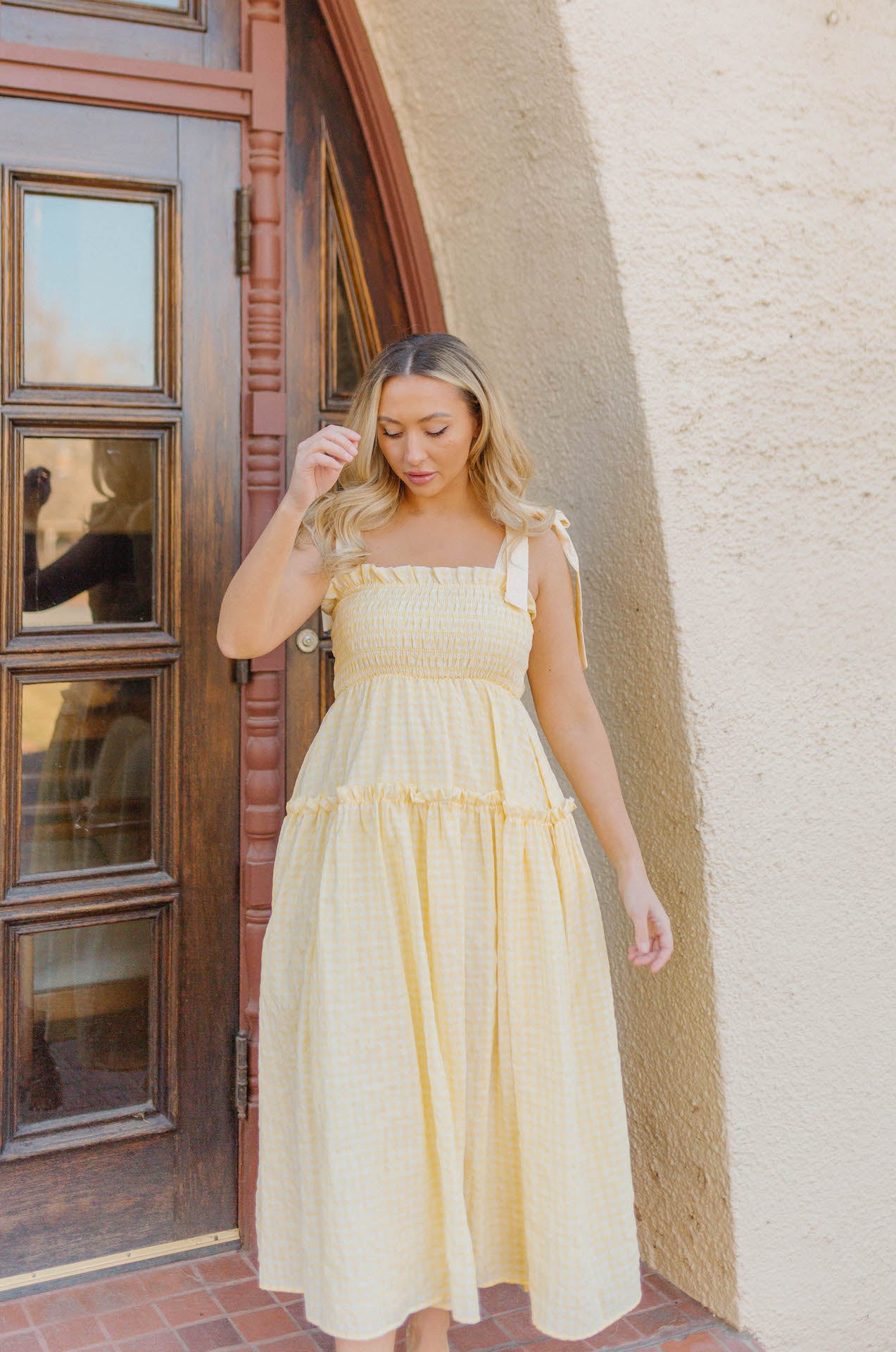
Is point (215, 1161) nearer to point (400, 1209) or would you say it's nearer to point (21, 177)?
point (400, 1209)

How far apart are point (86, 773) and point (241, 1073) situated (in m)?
0.71

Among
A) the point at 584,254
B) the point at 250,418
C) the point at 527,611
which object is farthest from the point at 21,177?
the point at 527,611

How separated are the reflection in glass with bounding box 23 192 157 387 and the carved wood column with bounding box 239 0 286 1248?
8.4 inches

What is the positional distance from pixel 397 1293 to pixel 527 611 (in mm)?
1090

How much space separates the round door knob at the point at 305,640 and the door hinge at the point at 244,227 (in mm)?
760

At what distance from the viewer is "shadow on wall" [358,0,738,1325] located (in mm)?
2236

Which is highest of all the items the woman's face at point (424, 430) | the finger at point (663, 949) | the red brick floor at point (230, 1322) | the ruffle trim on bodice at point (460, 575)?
the woman's face at point (424, 430)

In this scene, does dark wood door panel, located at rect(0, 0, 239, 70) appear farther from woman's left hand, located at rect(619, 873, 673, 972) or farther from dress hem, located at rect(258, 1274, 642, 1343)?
dress hem, located at rect(258, 1274, 642, 1343)

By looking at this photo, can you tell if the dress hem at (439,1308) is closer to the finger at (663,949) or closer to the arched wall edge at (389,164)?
the finger at (663,949)

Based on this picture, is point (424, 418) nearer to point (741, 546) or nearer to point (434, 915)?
point (741, 546)

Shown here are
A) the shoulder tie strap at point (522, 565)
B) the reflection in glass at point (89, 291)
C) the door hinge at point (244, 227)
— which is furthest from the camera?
the door hinge at point (244, 227)

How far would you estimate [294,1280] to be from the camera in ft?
6.37

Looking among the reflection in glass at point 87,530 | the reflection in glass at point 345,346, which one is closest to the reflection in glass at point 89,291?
the reflection in glass at point 87,530

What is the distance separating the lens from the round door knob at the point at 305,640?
8.59 feet
